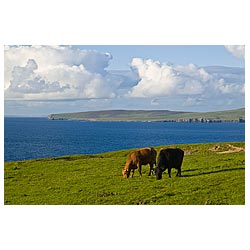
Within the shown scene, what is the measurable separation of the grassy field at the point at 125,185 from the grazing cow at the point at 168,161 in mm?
447

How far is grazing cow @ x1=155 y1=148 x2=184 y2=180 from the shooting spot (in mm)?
19656

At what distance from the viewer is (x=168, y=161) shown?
19891 millimetres

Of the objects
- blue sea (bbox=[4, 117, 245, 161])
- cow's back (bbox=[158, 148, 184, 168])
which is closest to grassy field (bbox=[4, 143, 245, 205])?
cow's back (bbox=[158, 148, 184, 168])

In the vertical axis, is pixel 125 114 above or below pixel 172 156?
above

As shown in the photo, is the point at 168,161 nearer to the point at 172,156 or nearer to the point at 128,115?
the point at 172,156

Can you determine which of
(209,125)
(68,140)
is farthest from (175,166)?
(209,125)

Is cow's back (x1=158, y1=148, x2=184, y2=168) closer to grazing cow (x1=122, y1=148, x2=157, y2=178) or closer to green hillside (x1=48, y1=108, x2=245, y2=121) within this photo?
grazing cow (x1=122, y1=148, x2=157, y2=178)

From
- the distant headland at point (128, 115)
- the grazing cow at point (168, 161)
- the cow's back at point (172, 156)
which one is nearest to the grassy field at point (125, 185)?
the grazing cow at point (168, 161)

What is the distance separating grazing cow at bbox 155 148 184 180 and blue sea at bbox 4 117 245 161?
51.4 ft

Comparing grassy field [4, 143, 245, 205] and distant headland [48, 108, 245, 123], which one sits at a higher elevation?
distant headland [48, 108, 245, 123]

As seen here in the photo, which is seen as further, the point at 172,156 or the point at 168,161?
the point at 172,156

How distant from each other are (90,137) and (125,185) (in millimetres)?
26753

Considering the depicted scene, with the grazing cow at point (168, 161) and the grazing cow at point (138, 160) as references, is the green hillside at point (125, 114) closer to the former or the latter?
the grazing cow at point (138, 160)

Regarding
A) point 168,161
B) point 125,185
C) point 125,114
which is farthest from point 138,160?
point 125,114
